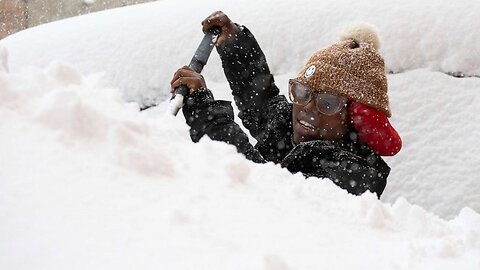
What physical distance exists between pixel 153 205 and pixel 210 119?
3.87 feet

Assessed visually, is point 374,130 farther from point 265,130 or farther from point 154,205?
point 154,205

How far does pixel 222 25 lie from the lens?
2447 mm

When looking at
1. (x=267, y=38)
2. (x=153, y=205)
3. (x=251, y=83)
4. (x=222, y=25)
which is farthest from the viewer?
(x=267, y=38)

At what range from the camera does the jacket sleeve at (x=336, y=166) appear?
2.12 meters

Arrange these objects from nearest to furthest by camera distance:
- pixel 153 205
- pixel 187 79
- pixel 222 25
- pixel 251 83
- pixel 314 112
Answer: pixel 153 205
pixel 187 79
pixel 314 112
pixel 222 25
pixel 251 83

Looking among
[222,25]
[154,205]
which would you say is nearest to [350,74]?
[222,25]

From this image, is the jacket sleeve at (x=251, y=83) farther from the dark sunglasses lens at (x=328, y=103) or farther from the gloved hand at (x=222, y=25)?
the dark sunglasses lens at (x=328, y=103)

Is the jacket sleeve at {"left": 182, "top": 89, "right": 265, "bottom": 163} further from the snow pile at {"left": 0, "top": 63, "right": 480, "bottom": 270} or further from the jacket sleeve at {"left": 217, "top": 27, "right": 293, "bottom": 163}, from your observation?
the snow pile at {"left": 0, "top": 63, "right": 480, "bottom": 270}

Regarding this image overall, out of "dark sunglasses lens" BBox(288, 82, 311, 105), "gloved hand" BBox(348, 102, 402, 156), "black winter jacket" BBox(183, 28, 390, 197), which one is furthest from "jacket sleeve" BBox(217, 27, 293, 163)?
"gloved hand" BBox(348, 102, 402, 156)

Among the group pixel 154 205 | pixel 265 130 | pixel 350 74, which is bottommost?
pixel 265 130

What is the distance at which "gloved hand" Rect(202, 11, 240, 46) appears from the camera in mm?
2350

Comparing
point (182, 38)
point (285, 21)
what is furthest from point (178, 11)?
point (285, 21)

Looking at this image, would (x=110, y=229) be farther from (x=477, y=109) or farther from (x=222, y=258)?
(x=477, y=109)

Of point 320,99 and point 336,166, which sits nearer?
point 336,166
